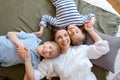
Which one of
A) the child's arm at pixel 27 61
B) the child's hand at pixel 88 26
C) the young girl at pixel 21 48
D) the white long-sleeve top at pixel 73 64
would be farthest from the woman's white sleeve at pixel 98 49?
the child's arm at pixel 27 61

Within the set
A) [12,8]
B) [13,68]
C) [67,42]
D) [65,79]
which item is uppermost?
[12,8]

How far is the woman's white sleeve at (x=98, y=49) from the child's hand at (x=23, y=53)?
1.24ft

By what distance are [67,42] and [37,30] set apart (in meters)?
0.24

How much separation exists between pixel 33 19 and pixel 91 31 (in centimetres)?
38

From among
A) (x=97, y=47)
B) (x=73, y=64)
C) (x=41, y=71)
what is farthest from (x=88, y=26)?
(x=41, y=71)

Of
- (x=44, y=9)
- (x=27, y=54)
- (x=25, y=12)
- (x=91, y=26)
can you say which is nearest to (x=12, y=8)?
(x=25, y=12)

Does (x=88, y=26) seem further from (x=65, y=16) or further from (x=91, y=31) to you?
(x=65, y=16)

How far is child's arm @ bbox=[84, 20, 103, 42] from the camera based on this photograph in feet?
4.71

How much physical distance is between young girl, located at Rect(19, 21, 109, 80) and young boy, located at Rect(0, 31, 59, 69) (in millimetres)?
44

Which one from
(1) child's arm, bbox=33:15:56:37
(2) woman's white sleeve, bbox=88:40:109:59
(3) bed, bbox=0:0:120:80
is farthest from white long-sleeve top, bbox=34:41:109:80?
(1) child's arm, bbox=33:15:56:37

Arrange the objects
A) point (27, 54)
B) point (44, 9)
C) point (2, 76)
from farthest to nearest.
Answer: point (44, 9) → point (2, 76) → point (27, 54)

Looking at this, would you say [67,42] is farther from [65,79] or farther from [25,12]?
[25,12]

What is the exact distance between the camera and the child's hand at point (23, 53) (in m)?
1.33

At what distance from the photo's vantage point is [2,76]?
57.7 inches
